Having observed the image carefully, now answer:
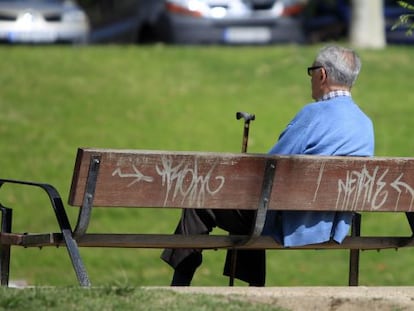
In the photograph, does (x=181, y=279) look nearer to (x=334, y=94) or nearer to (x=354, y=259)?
(x=354, y=259)

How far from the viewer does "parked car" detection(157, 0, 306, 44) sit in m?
19.0

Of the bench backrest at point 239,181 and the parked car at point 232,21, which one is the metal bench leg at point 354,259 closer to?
the bench backrest at point 239,181

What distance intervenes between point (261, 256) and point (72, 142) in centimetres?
778

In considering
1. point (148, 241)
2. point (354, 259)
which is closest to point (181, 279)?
point (148, 241)

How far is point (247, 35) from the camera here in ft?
64.1

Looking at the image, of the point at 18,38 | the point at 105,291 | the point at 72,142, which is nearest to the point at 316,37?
the point at 18,38

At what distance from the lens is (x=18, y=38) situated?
1950 cm

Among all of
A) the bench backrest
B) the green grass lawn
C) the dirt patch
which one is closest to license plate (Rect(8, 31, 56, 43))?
the green grass lawn

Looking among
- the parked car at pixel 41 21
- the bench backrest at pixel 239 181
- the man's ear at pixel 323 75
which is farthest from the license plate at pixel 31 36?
the bench backrest at pixel 239 181

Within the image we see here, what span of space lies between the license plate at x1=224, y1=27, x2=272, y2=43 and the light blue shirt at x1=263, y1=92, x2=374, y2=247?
1259 cm

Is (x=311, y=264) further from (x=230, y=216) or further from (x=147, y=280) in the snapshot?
(x=230, y=216)

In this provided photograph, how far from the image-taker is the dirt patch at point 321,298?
598 cm

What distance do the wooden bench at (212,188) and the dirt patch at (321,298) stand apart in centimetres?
56

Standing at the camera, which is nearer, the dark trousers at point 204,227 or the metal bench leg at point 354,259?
the dark trousers at point 204,227
